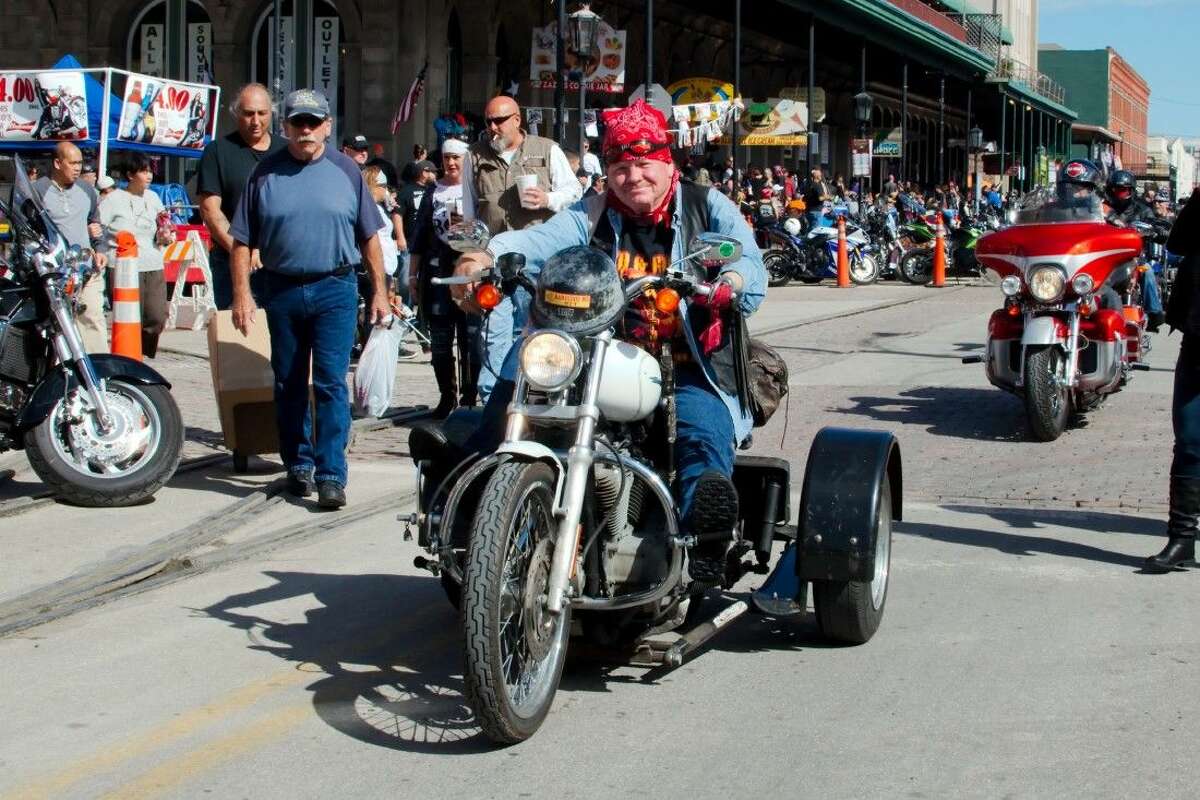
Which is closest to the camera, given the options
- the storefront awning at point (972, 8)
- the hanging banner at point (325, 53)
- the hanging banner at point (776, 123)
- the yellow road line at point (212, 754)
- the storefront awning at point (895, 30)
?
the yellow road line at point (212, 754)

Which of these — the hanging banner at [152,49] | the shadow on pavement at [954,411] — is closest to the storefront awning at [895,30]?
the hanging banner at [152,49]

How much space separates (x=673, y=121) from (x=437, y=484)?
25175 mm

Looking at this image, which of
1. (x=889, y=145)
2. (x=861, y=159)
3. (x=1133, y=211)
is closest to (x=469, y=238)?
(x=1133, y=211)

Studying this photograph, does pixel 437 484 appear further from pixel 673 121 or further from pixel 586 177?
pixel 673 121

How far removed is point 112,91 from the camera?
1858 cm

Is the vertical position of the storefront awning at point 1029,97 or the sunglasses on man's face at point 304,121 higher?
the storefront awning at point 1029,97

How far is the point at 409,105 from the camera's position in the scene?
27188 mm

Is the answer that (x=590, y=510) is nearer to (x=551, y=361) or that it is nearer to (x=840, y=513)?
(x=551, y=361)

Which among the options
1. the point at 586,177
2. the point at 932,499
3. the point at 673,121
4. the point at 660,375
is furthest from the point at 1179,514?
the point at 673,121

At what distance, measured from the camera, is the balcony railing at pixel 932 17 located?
45.2 meters

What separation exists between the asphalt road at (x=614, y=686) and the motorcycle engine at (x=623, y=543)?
36 centimetres

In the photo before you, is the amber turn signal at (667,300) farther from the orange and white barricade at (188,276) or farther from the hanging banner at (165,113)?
the hanging banner at (165,113)

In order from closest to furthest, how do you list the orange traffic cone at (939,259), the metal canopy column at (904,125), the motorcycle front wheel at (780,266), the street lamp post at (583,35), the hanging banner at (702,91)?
the street lamp post at (583,35) → the motorcycle front wheel at (780,266) → the orange traffic cone at (939,259) → the hanging banner at (702,91) → the metal canopy column at (904,125)

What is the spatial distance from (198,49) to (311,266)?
78.4 feet
